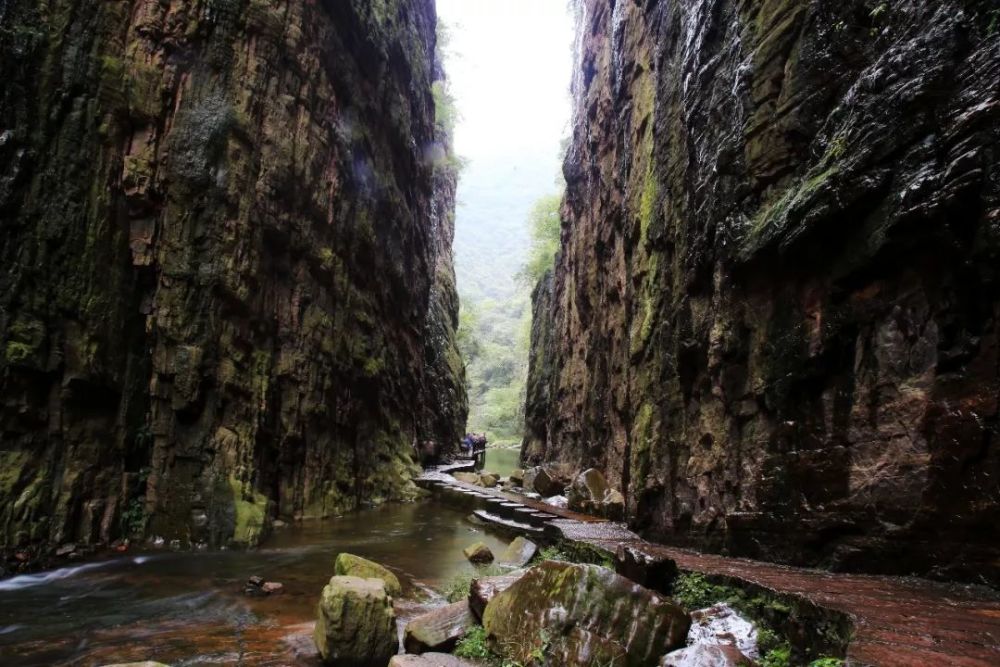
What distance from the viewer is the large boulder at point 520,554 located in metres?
11.4

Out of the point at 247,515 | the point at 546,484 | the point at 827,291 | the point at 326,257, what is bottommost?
the point at 247,515

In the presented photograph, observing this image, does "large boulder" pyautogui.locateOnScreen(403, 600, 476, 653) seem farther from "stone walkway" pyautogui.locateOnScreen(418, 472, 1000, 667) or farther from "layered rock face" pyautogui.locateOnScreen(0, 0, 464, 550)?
"layered rock face" pyautogui.locateOnScreen(0, 0, 464, 550)

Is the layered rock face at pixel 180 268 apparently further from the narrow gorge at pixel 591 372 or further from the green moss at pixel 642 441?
the green moss at pixel 642 441

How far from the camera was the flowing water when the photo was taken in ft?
21.2

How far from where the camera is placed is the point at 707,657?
487cm

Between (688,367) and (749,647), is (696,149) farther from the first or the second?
(749,647)

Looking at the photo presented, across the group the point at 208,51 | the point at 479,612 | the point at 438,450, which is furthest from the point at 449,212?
the point at 479,612

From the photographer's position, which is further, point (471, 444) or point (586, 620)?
point (471, 444)

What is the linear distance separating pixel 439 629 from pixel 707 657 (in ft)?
10.0

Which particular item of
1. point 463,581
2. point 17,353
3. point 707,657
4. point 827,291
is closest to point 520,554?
point 463,581

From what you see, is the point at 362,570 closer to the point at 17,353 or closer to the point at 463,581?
Answer: the point at 463,581

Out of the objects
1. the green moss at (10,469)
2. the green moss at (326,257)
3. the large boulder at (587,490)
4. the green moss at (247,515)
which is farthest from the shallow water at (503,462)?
the green moss at (10,469)

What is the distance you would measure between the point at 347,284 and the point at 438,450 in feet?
53.2

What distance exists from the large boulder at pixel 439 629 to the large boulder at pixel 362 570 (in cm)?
150
